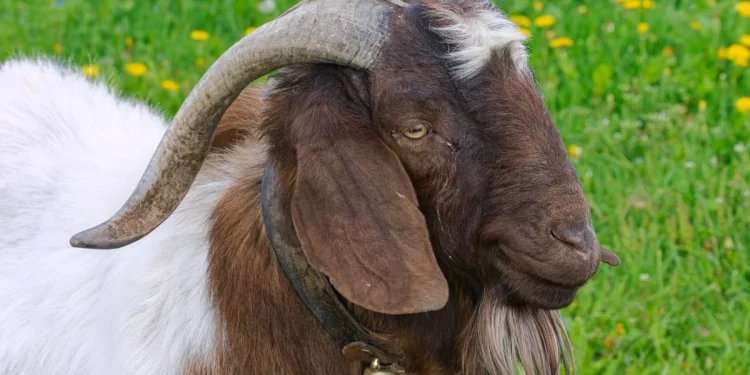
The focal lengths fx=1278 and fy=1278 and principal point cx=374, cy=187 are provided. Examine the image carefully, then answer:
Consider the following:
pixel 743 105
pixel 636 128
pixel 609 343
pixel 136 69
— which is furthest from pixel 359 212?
pixel 136 69

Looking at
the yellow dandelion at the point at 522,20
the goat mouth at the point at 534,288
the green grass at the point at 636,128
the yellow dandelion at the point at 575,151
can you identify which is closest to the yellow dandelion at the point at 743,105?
the green grass at the point at 636,128

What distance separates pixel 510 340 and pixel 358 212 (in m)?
0.55

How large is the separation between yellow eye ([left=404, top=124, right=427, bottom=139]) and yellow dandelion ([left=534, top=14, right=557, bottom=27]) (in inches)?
159

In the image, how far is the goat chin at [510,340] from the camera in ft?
10.5

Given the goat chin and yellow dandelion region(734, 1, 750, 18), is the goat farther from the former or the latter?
yellow dandelion region(734, 1, 750, 18)

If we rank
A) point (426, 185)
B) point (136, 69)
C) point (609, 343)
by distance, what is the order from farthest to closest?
point (136, 69), point (609, 343), point (426, 185)

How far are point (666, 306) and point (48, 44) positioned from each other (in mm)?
3764

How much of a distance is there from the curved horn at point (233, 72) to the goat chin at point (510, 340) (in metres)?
0.71

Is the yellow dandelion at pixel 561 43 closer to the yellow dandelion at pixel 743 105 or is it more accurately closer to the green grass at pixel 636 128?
the green grass at pixel 636 128

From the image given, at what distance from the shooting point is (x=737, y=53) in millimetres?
6465

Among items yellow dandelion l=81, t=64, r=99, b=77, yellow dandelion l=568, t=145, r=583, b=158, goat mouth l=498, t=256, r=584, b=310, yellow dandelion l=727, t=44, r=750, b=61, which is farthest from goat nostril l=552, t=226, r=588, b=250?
yellow dandelion l=727, t=44, r=750, b=61

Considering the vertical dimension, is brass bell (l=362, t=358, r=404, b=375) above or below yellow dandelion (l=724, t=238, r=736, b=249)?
above

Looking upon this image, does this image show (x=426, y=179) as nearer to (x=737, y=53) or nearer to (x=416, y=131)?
(x=416, y=131)

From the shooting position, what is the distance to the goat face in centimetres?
301
